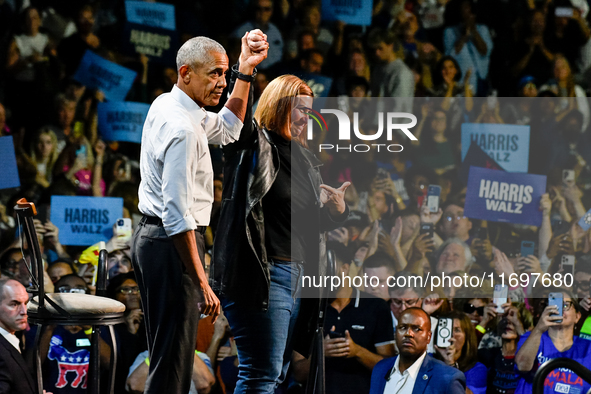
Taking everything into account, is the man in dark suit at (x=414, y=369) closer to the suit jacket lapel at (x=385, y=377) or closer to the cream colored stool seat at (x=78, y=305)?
the suit jacket lapel at (x=385, y=377)

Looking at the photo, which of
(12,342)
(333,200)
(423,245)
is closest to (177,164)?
(333,200)

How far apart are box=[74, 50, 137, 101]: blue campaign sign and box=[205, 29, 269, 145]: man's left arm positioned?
221 centimetres

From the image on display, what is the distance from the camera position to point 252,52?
2094 millimetres

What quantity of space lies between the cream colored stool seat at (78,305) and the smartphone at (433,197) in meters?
2.22

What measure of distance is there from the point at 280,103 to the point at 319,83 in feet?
6.34

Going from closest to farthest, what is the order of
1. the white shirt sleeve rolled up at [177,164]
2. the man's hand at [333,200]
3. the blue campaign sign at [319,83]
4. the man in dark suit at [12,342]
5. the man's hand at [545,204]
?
1. the white shirt sleeve rolled up at [177,164]
2. the man's hand at [333,200]
3. the man in dark suit at [12,342]
4. the man's hand at [545,204]
5. the blue campaign sign at [319,83]

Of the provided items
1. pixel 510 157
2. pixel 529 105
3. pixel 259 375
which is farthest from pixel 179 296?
pixel 529 105

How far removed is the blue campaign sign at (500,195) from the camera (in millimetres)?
3992

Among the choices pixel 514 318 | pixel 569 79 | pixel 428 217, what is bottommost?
pixel 514 318

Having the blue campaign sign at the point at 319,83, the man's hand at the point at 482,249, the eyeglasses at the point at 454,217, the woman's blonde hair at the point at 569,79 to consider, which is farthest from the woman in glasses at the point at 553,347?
the blue campaign sign at the point at 319,83

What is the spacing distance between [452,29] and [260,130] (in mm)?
2538

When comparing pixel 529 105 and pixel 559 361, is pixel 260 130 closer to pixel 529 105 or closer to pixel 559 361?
pixel 559 361

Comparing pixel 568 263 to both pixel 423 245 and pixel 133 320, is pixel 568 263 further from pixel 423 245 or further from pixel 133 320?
pixel 133 320

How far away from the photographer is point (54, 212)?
399cm
